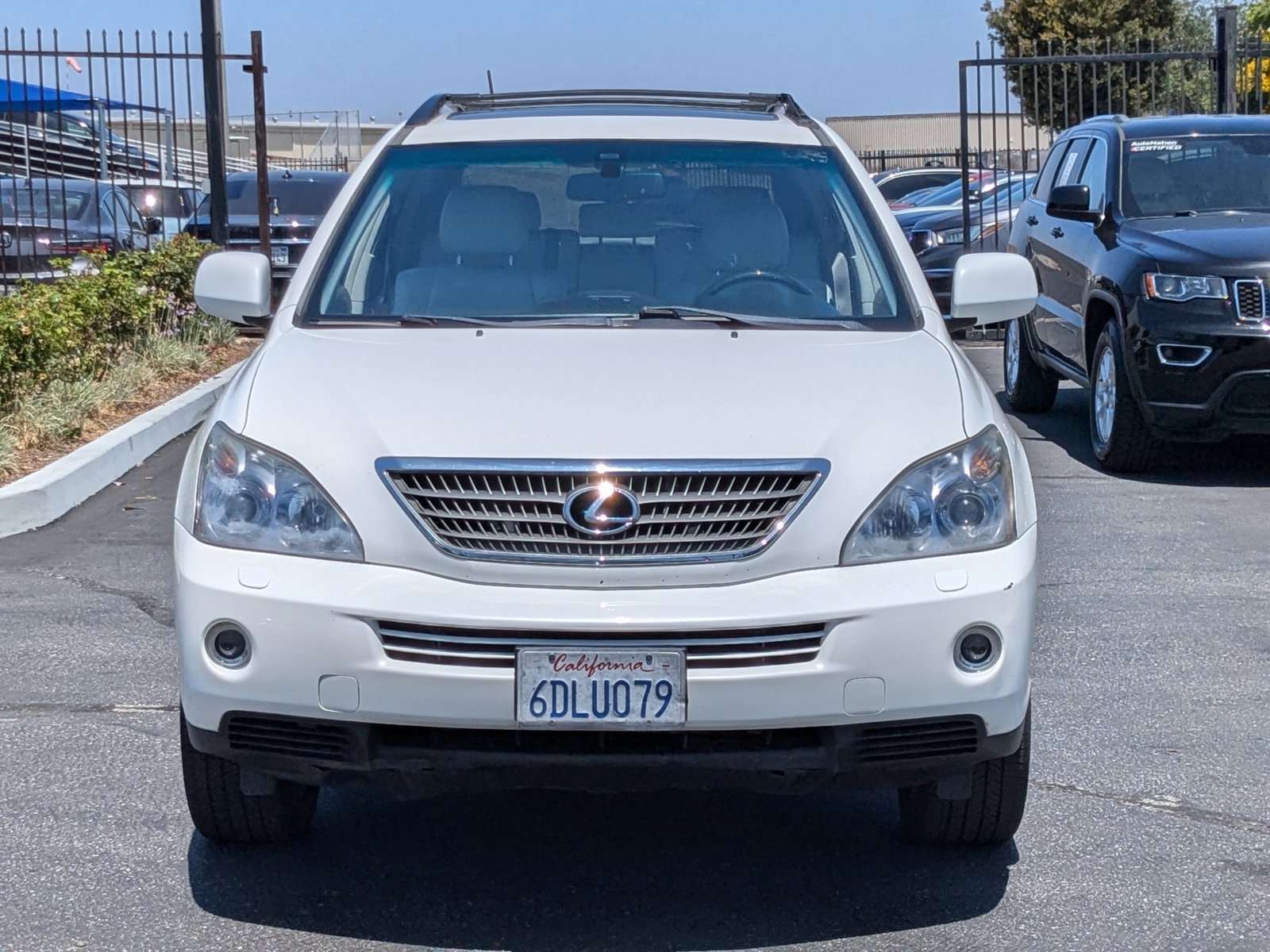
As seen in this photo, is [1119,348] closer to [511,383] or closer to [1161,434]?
[1161,434]

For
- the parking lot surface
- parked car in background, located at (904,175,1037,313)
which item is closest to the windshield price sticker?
parked car in background, located at (904,175,1037,313)

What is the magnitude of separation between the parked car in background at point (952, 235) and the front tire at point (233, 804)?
445 inches

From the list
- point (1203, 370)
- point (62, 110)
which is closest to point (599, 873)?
point (1203, 370)

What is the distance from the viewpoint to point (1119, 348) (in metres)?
9.43

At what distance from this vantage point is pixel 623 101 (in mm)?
6016

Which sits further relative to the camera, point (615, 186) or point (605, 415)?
point (615, 186)

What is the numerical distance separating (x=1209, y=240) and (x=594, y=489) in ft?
21.2

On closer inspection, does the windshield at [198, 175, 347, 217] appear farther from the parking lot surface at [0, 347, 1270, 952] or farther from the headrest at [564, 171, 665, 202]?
the headrest at [564, 171, 665, 202]

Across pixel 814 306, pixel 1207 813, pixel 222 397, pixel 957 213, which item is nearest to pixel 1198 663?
pixel 1207 813

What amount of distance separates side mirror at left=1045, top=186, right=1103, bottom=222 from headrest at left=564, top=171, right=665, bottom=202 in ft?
16.9

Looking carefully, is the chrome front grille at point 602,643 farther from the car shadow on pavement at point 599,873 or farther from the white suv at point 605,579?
the car shadow on pavement at point 599,873

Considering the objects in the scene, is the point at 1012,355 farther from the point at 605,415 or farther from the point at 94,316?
the point at 605,415

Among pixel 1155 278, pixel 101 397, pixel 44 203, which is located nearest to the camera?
pixel 1155 278

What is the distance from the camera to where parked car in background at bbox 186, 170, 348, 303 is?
56.9 feet
